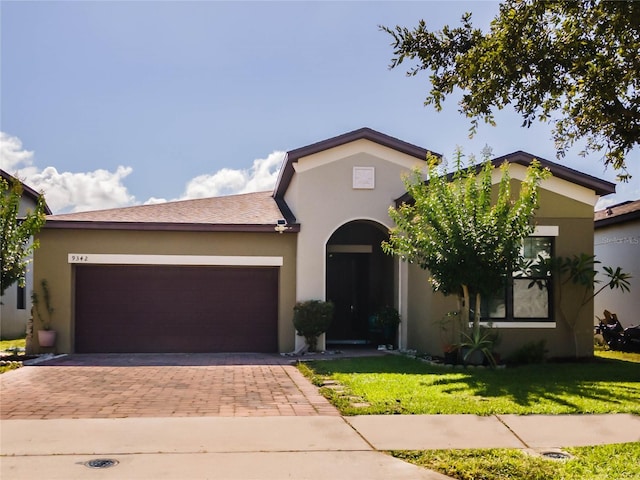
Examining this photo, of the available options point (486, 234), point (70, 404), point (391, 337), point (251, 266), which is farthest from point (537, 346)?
point (70, 404)

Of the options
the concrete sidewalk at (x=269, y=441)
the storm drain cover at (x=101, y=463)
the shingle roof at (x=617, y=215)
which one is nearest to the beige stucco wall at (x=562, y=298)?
the shingle roof at (x=617, y=215)

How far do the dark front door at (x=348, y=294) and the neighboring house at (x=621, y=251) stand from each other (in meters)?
7.61

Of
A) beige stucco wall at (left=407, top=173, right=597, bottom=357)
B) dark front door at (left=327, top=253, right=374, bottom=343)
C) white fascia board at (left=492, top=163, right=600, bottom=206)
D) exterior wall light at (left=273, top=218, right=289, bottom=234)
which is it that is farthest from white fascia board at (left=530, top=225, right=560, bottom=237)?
exterior wall light at (left=273, top=218, right=289, bottom=234)

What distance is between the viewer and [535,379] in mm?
12234

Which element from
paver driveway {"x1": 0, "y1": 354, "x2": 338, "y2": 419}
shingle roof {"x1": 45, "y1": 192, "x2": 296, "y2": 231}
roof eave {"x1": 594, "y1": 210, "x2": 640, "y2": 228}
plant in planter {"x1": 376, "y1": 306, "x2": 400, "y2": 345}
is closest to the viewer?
paver driveway {"x1": 0, "y1": 354, "x2": 338, "y2": 419}

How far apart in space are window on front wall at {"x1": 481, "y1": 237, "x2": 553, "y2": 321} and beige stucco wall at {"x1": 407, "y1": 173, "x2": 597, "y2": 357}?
227 millimetres

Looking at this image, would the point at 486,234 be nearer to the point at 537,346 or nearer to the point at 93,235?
the point at 537,346

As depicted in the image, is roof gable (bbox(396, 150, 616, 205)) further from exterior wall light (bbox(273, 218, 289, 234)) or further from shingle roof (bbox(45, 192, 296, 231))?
shingle roof (bbox(45, 192, 296, 231))

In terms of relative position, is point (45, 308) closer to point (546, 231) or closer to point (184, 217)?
point (184, 217)

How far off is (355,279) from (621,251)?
8.08m

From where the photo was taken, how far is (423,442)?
7.56 metres

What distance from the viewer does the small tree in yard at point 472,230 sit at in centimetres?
1345

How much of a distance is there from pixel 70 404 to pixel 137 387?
179 cm

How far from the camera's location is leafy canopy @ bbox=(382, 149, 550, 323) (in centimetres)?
1345
